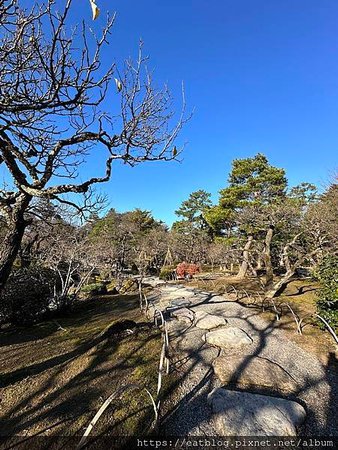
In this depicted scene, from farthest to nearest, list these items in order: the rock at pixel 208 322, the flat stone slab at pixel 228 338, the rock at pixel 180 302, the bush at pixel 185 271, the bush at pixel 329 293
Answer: the bush at pixel 185 271
the rock at pixel 180 302
the rock at pixel 208 322
the bush at pixel 329 293
the flat stone slab at pixel 228 338

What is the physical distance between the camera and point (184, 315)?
6.86 m

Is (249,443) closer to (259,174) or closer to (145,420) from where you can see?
(145,420)

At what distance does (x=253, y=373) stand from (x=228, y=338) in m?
1.22

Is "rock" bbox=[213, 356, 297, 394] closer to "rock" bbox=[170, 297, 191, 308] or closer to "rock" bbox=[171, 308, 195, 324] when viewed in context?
"rock" bbox=[171, 308, 195, 324]

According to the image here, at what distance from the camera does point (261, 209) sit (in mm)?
14625

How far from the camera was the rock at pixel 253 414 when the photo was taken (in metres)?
2.70

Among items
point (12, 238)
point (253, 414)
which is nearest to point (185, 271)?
point (253, 414)

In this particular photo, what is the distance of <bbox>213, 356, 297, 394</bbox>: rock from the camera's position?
3.61 meters

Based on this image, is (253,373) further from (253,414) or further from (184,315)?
(184,315)

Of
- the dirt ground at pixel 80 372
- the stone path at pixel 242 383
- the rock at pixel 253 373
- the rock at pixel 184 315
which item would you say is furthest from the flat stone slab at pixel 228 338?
the rock at pixel 184 315

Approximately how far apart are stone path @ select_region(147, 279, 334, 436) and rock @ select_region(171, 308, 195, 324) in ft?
0.98

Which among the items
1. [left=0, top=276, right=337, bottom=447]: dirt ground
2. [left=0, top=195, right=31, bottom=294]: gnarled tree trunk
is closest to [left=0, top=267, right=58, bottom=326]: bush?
[left=0, top=276, right=337, bottom=447]: dirt ground

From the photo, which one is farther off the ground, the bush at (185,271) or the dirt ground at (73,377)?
the bush at (185,271)

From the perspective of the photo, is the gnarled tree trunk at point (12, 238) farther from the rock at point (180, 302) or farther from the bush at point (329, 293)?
the bush at point (329, 293)
